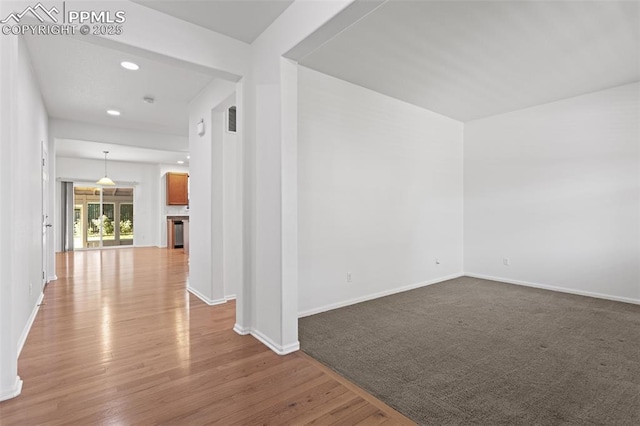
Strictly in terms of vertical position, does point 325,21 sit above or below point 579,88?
below

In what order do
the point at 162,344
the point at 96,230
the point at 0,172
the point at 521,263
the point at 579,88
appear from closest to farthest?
the point at 0,172, the point at 162,344, the point at 579,88, the point at 521,263, the point at 96,230

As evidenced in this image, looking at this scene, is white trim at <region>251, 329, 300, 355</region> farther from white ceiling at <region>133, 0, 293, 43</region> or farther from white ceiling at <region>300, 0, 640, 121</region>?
white ceiling at <region>300, 0, 640, 121</region>

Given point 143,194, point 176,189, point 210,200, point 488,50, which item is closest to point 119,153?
point 176,189

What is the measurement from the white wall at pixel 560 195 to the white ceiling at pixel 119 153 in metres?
6.57

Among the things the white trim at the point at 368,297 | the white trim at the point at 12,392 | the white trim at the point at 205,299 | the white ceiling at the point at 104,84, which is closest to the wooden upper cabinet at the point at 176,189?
the white ceiling at the point at 104,84

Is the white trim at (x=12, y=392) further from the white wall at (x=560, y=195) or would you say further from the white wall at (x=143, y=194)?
A: the white wall at (x=143, y=194)

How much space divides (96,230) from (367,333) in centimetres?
987

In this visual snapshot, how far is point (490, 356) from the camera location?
8.23ft

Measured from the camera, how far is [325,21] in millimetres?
2090

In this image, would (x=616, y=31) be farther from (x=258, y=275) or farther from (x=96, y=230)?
(x=96, y=230)

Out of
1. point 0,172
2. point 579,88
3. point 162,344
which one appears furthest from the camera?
point 579,88

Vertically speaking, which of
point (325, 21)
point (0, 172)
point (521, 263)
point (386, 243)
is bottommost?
point (521, 263)

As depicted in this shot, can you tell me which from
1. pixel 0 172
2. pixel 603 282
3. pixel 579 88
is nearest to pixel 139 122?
pixel 0 172

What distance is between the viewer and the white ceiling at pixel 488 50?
2.57m
